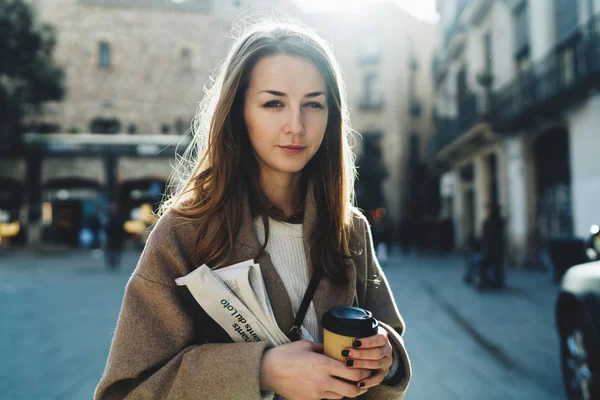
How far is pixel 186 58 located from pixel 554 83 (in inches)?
896

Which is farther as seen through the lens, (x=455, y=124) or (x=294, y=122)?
(x=455, y=124)

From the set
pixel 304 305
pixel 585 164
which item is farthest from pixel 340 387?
pixel 585 164

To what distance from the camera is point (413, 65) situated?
3281 centimetres

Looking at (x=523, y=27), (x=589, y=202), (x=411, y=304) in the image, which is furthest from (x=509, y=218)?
(x=411, y=304)

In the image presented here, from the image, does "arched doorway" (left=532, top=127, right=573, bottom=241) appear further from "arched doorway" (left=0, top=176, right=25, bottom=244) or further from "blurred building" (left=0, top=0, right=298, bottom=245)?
"arched doorway" (left=0, top=176, right=25, bottom=244)

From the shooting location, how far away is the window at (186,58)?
29.7 metres

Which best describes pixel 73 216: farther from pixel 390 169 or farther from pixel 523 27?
pixel 523 27

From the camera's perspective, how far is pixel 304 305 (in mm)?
1572

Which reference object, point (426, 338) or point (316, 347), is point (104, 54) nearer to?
point (426, 338)

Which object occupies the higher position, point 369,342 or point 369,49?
point 369,49

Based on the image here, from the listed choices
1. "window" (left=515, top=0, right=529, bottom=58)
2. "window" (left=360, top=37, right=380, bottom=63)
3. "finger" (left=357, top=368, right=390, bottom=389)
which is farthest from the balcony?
"window" (left=360, top=37, right=380, bottom=63)

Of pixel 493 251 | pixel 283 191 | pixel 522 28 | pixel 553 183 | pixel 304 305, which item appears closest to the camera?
pixel 304 305

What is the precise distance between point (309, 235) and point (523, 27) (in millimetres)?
16117

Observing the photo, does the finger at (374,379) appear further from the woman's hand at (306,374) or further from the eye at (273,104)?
the eye at (273,104)
